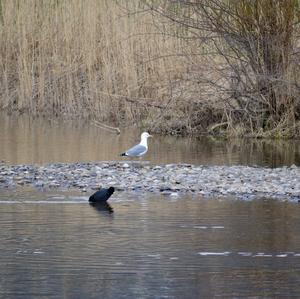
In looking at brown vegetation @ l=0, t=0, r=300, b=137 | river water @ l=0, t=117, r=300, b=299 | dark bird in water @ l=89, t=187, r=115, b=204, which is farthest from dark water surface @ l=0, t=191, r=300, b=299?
brown vegetation @ l=0, t=0, r=300, b=137

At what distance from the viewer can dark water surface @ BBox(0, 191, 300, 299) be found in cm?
734

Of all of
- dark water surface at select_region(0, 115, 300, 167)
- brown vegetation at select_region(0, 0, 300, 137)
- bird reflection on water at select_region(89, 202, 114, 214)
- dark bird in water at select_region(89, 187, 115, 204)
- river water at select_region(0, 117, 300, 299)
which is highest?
brown vegetation at select_region(0, 0, 300, 137)

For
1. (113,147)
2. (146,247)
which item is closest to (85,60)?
(113,147)

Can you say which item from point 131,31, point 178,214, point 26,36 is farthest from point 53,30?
point 178,214

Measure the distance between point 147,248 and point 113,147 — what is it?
850 centimetres

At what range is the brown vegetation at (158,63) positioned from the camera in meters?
18.2

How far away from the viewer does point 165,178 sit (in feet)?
41.2

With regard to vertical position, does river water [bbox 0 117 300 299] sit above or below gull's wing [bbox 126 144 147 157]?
below

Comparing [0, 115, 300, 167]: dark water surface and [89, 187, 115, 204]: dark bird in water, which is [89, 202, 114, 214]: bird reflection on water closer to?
[89, 187, 115, 204]: dark bird in water

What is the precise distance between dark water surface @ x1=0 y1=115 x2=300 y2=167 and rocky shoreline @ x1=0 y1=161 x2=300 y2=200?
1.14 metres

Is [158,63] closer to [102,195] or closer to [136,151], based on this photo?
[136,151]

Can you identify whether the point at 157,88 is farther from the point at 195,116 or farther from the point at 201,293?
the point at 201,293

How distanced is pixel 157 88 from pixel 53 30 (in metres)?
3.89

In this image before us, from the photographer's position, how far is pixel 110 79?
2075 cm
